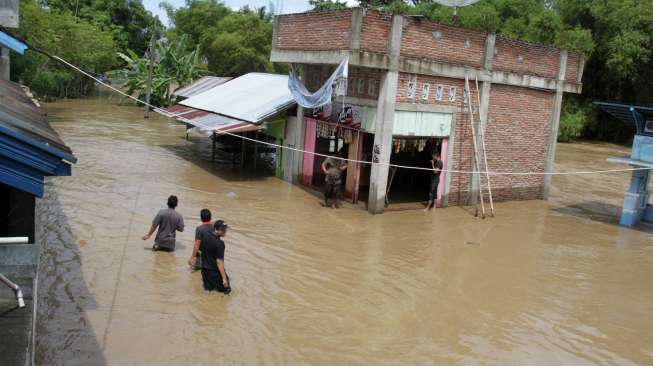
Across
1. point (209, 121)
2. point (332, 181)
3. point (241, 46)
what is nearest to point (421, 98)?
point (332, 181)

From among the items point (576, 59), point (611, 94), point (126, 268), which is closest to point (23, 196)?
point (126, 268)

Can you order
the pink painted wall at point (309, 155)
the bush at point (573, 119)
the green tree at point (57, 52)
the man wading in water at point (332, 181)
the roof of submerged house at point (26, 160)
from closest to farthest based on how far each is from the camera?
the roof of submerged house at point (26, 160) < the man wading in water at point (332, 181) < the pink painted wall at point (309, 155) < the green tree at point (57, 52) < the bush at point (573, 119)

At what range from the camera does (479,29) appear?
33312 millimetres

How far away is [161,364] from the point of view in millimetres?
7023

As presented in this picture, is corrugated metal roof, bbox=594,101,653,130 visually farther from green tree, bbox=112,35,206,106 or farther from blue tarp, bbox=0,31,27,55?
green tree, bbox=112,35,206,106

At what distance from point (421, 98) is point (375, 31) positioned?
2165 mm

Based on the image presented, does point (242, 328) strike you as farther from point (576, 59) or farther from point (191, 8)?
point (191, 8)

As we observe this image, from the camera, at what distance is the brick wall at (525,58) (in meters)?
17.3

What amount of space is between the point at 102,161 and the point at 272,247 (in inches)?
383

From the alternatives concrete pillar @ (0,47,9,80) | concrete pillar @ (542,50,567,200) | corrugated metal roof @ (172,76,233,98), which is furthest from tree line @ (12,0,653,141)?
concrete pillar @ (0,47,9,80)

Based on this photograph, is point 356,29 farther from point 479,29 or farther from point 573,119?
point 573,119

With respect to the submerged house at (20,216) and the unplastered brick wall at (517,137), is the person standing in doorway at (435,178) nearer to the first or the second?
the unplastered brick wall at (517,137)

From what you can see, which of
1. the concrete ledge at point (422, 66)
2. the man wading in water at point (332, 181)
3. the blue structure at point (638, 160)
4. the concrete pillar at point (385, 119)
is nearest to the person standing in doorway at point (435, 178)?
the concrete pillar at point (385, 119)

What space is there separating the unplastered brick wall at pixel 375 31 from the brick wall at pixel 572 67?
24.5 ft
